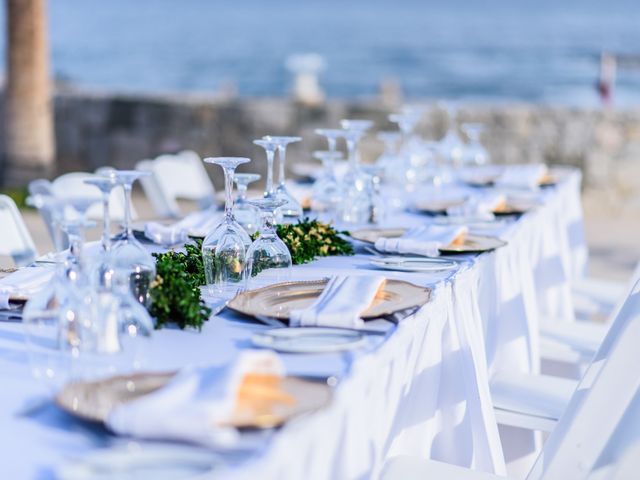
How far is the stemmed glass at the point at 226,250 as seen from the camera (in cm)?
281

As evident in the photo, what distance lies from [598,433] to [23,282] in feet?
4.84

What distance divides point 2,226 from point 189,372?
2.36 metres

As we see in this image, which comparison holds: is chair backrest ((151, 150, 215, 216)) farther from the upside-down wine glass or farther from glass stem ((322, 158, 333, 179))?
the upside-down wine glass

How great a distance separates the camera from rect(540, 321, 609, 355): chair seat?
415 centimetres

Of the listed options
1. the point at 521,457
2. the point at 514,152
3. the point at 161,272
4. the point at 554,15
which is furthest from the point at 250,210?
the point at 554,15

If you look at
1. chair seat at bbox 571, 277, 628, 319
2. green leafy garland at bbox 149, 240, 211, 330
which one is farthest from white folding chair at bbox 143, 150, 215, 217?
green leafy garland at bbox 149, 240, 211, 330

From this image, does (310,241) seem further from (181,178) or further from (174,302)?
(181,178)

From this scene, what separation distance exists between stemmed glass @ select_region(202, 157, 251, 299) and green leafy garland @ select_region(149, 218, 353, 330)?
6cm

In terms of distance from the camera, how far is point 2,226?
13.5ft

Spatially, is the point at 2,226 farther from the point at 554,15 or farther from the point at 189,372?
the point at 554,15

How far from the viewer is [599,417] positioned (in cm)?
262

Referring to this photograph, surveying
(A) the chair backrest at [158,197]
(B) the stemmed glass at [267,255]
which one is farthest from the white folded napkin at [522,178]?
(B) the stemmed glass at [267,255]

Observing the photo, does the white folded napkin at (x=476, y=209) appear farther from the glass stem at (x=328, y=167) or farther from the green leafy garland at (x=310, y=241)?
the green leafy garland at (x=310, y=241)

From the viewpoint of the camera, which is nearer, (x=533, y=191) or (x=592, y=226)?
(x=533, y=191)
